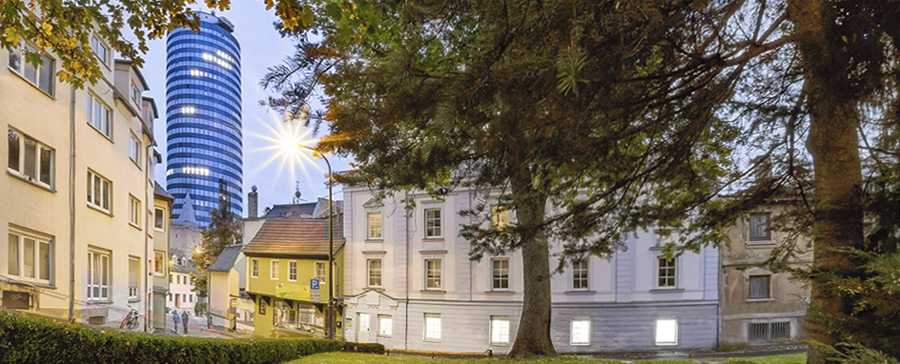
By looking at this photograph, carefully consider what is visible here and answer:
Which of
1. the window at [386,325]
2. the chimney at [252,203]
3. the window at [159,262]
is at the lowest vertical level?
the window at [386,325]

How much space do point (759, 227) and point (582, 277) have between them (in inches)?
49.4

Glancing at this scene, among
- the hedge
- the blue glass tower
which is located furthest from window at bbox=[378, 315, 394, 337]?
the blue glass tower

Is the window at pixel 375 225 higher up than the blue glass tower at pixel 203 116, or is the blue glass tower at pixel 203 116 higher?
the blue glass tower at pixel 203 116

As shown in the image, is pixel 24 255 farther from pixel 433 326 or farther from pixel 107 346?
pixel 433 326

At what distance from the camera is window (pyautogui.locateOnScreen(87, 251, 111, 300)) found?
2.60m

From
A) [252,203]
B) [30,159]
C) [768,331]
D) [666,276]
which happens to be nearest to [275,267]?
[252,203]

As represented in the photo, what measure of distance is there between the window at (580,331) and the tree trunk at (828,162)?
1331mm

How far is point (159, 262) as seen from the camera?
117 inches

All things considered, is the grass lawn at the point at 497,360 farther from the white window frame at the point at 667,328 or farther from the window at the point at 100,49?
the window at the point at 100,49

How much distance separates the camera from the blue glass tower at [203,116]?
8.43ft

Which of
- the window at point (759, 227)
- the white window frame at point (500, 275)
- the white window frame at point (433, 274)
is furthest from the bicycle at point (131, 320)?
the window at point (759, 227)

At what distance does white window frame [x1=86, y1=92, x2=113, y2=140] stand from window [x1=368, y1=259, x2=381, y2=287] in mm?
1986

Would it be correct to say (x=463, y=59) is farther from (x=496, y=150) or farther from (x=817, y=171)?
(x=817, y=171)

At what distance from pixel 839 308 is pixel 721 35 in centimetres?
148
